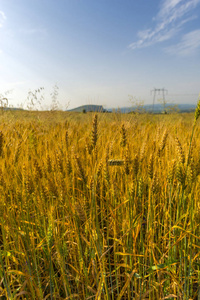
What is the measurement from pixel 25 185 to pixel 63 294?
660 mm

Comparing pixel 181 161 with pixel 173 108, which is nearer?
pixel 181 161

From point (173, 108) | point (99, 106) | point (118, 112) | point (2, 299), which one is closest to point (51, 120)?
point (118, 112)

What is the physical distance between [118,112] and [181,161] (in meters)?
2.49

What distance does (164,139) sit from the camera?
1.26 m

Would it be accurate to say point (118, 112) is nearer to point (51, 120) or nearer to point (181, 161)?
point (51, 120)

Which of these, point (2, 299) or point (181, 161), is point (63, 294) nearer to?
point (2, 299)

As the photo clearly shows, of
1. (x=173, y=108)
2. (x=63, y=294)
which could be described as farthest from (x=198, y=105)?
(x=173, y=108)

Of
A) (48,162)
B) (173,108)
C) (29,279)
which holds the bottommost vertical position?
(29,279)

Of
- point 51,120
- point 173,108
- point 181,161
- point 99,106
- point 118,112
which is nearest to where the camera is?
point 181,161

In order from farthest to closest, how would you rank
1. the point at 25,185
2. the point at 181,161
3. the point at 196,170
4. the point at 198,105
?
the point at 25,185 → the point at 196,170 → the point at 181,161 → the point at 198,105

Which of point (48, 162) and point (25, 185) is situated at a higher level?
point (48, 162)

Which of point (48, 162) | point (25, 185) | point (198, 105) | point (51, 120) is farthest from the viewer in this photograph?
point (51, 120)

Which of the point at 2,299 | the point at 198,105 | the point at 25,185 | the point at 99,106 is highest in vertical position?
the point at 99,106

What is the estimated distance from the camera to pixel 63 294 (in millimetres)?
1076
